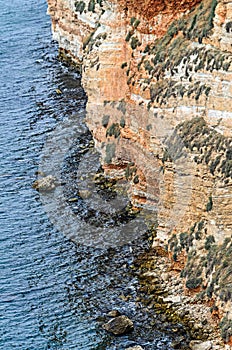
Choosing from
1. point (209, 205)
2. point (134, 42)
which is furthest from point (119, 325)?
point (134, 42)

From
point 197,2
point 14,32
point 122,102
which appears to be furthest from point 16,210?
point 14,32

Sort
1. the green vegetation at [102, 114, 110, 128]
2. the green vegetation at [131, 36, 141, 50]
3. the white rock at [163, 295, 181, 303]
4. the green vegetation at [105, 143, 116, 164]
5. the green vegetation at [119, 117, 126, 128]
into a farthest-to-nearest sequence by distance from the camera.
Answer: the green vegetation at [105, 143, 116, 164], the green vegetation at [102, 114, 110, 128], the green vegetation at [119, 117, 126, 128], the green vegetation at [131, 36, 141, 50], the white rock at [163, 295, 181, 303]

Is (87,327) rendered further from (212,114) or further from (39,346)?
(212,114)

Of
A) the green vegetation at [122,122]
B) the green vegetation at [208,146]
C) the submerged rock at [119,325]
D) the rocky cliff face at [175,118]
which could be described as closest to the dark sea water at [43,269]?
the submerged rock at [119,325]

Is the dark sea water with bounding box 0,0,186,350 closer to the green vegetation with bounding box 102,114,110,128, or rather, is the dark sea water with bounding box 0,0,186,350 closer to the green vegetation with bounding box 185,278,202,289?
the green vegetation with bounding box 185,278,202,289

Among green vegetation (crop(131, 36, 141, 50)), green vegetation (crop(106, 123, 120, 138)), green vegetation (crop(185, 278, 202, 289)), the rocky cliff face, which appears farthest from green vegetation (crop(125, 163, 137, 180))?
green vegetation (crop(185, 278, 202, 289))

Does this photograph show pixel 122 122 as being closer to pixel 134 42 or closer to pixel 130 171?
pixel 130 171

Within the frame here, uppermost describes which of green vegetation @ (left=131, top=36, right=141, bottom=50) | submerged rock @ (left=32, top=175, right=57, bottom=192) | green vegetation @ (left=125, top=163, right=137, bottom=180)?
green vegetation @ (left=131, top=36, right=141, bottom=50)
